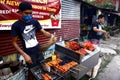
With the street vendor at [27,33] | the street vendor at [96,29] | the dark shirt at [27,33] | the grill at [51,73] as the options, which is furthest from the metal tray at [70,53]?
the street vendor at [96,29]

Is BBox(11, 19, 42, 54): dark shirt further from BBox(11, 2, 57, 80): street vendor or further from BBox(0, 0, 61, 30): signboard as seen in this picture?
BBox(0, 0, 61, 30): signboard

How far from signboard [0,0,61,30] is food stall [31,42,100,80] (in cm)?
166

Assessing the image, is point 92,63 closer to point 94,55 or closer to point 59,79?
point 94,55

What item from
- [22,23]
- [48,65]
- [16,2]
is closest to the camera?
[22,23]

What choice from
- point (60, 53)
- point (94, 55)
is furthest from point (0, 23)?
point (94, 55)

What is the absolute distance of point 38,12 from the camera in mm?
5836

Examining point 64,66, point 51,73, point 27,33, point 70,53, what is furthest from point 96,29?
point 27,33

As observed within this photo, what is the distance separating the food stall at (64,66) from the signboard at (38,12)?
1.66 metres

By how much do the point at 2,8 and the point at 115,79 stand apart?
4578 millimetres

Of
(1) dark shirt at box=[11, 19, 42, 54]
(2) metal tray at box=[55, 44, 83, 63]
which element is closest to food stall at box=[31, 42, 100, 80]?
(2) metal tray at box=[55, 44, 83, 63]

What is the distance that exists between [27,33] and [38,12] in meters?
2.58

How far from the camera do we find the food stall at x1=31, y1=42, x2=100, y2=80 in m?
3.51

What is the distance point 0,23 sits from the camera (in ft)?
14.9

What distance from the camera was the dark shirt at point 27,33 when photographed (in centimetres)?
323
